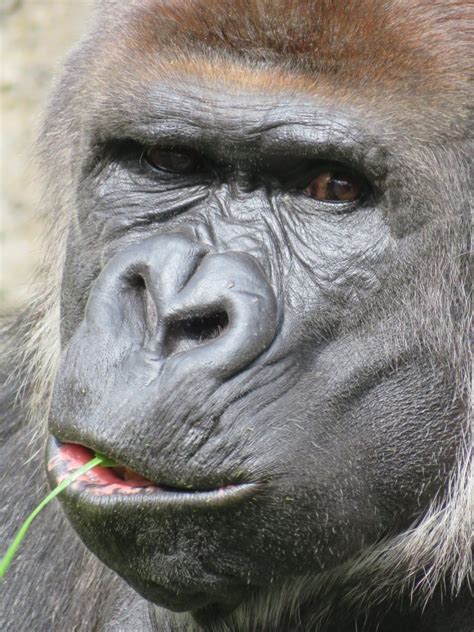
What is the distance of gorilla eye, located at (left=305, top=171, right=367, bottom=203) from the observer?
4.07 metres

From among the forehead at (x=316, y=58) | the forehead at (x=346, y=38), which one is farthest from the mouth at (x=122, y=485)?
the forehead at (x=346, y=38)

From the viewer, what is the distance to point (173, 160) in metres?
4.36

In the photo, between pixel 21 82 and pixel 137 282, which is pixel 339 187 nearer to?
pixel 137 282

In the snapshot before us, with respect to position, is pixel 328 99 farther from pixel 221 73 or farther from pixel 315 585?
pixel 315 585

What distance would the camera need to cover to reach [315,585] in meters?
4.19

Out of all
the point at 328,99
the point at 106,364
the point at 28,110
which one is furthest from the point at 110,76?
the point at 28,110

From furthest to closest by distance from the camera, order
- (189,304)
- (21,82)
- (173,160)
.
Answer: (21,82), (173,160), (189,304)

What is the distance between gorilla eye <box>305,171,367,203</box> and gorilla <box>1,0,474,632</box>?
0.03ft

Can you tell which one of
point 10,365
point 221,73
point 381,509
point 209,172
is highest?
point 221,73

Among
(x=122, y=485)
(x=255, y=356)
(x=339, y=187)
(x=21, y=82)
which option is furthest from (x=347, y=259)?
(x=21, y=82)

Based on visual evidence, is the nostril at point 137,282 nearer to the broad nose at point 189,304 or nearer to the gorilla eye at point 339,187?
the broad nose at point 189,304

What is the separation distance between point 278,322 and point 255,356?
18 cm

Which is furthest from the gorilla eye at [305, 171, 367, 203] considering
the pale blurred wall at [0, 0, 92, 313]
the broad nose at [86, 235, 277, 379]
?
the pale blurred wall at [0, 0, 92, 313]

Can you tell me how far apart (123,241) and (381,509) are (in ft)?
4.23
